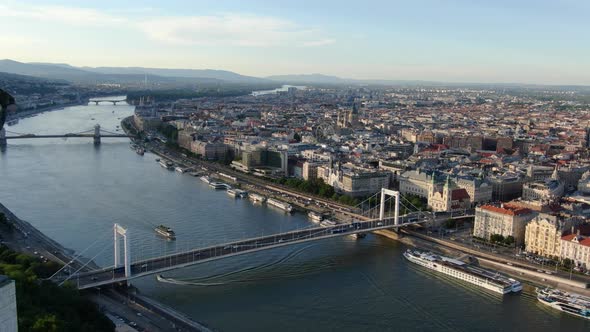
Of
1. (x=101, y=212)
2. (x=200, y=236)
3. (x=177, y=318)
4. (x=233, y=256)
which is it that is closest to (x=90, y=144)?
(x=101, y=212)

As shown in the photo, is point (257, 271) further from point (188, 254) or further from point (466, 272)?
point (466, 272)

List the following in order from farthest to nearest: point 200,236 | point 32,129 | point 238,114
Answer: point 238,114 → point 32,129 → point 200,236

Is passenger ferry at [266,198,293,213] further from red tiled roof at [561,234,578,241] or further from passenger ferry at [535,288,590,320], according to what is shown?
passenger ferry at [535,288,590,320]

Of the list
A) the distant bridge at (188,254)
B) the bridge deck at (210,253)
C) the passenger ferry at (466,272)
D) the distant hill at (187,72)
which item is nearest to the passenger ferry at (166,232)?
the distant bridge at (188,254)

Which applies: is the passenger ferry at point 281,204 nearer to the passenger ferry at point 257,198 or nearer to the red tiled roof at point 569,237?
the passenger ferry at point 257,198

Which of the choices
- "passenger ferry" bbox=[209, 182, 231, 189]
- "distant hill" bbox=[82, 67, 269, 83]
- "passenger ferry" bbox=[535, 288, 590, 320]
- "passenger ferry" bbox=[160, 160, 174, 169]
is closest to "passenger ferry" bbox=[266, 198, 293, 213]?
"passenger ferry" bbox=[209, 182, 231, 189]

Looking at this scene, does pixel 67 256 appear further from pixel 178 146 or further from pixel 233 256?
pixel 178 146
